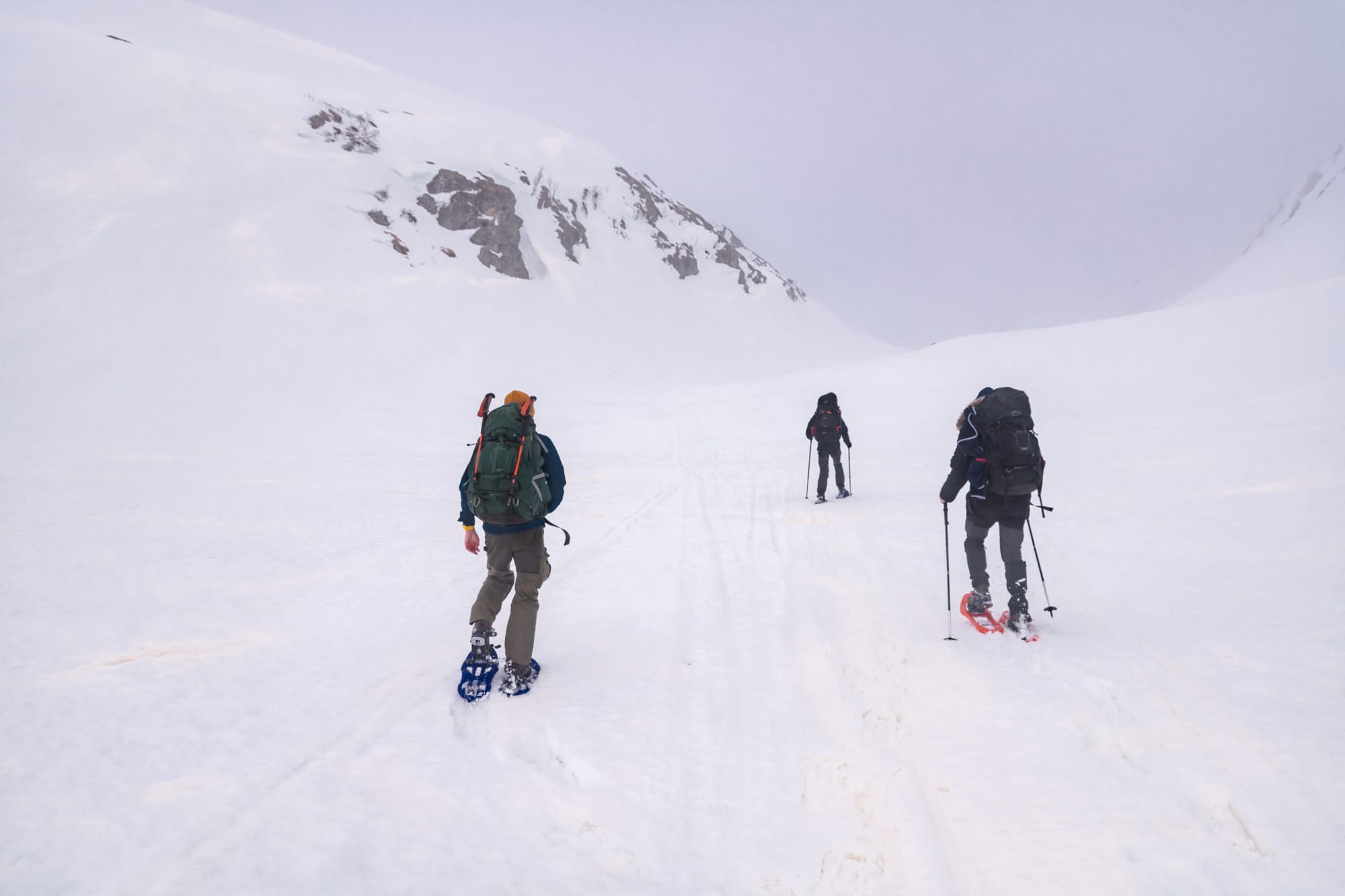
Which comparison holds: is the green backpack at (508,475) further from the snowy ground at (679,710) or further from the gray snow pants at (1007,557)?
the gray snow pants at (1007,557)

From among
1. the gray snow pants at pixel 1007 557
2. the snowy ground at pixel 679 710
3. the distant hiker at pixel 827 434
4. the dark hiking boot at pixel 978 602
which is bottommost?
the snowy ground at pixel 679 710

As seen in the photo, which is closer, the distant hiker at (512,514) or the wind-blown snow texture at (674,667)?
the wind-blown snow texture at (674,667)

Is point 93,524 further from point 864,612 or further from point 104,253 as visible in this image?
point 104,253

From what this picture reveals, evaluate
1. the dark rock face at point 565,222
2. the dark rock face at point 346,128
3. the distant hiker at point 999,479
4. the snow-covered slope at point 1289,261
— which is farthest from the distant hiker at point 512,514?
the snow-covered slope at point 1289,261

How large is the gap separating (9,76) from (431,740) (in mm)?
48496

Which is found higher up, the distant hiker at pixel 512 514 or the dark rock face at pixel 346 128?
the dark rock face at pixel 346 128

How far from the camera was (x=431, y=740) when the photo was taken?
3.47 metres

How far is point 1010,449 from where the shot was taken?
475cm

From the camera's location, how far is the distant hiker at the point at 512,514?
3906 millimetres

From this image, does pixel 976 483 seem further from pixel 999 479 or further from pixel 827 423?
pixel 827 423

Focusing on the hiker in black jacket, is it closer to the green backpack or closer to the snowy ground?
the snowy ground

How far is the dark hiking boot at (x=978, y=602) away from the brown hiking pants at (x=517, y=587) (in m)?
3.60

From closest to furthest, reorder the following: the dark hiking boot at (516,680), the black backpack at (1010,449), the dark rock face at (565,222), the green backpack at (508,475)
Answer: the green backpack at (508,475) < the dark hiking boot at (516,680) < the black backpack at (1010,449) < the dark rock face at (565,222)

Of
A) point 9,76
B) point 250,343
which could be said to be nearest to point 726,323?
point 250,343
